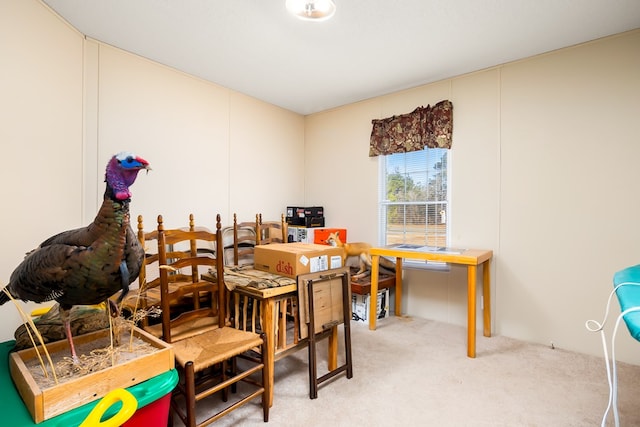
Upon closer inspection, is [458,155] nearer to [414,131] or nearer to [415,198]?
[414,131]

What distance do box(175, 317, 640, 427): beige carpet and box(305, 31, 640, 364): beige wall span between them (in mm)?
370

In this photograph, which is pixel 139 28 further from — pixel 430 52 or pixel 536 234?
pixel 536 234

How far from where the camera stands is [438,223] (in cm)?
340

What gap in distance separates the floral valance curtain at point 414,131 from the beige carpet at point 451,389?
6.66ft

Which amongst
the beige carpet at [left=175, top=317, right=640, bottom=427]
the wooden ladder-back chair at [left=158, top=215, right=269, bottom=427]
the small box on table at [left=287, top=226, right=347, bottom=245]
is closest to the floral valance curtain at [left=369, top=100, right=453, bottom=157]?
the small box on table at [left=287, top=226, right=347, bottom=245]

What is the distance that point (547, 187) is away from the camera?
9.04 feet

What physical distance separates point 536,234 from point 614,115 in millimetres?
1107

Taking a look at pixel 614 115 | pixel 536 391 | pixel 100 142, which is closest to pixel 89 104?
pixel 100 142

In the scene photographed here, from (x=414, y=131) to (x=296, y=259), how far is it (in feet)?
7.18

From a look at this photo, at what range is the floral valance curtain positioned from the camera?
3250 millimetres

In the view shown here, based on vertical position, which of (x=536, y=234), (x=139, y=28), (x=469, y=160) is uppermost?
(x=139, y=28)

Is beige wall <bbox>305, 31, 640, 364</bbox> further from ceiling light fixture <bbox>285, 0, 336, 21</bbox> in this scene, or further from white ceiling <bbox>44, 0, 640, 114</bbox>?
ceiling light fixture <bbox>285, 0, 336, 21</bbox>

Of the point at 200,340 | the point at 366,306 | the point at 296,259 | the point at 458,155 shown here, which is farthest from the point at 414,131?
the point at 200,340

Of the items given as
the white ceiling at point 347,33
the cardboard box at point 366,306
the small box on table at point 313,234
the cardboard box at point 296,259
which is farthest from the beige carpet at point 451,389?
the white ceiling at point 347,33
